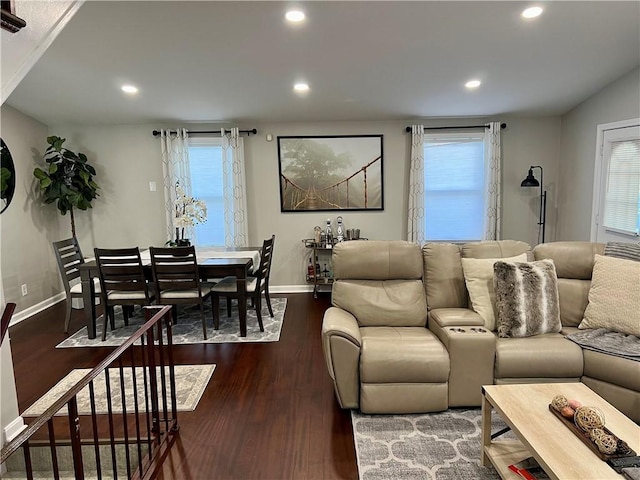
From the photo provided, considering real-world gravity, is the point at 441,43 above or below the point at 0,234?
above

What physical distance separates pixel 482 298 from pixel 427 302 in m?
0.39

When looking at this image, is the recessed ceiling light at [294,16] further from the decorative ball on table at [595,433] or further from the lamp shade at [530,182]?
the lamp shade at [530,182]

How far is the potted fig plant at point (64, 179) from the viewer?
15.2ft

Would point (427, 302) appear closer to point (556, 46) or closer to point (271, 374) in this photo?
point (271, 374)

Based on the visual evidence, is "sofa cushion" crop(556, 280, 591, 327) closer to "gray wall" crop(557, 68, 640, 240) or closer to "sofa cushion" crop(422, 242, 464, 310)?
"sofa cushion" crop(422, 242, 464, 310)

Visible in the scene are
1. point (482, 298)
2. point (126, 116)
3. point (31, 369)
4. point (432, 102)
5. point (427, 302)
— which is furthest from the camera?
point (126, 116)

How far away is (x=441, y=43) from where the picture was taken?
10.7 feet

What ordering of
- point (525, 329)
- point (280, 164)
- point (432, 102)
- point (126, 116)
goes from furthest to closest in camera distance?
point (280, 164), point (126, 116), point (432, 102), point (525, 329)

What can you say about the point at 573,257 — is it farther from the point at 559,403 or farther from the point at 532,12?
the point at 532,12

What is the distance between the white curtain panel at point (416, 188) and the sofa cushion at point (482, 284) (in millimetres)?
2128

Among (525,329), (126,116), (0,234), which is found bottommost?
(525,329)

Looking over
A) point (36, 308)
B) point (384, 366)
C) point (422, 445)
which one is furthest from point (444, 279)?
point (36, 308)

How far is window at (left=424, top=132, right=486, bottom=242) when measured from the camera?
16.8 ft

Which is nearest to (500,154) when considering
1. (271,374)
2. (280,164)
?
(280,164)
